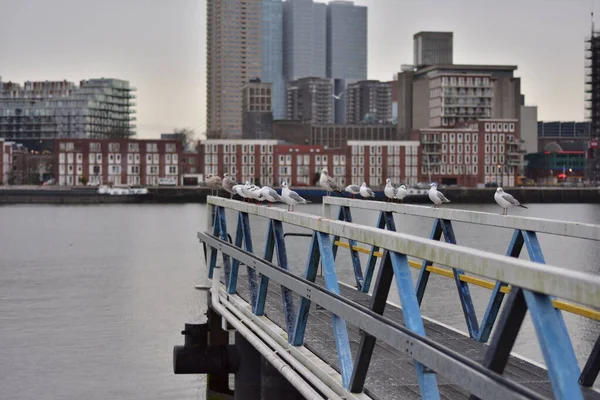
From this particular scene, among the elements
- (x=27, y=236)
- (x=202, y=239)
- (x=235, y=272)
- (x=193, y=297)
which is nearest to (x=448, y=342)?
(x=235, y=272)

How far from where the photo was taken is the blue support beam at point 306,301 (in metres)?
9.38

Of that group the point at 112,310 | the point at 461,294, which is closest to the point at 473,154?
the point at 112,310

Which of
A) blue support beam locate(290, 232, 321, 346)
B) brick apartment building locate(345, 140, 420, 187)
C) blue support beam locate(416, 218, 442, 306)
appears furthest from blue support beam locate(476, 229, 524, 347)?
brick apartment building locate(345, 140, 420, 187)

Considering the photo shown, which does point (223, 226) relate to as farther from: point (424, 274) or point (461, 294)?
point (461, 294)

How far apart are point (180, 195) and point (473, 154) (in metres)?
56.0

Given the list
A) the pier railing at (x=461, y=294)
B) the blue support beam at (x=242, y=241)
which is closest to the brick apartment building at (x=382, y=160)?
the blue support beam at (x=242, y=241)

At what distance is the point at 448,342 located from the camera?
1059 cm

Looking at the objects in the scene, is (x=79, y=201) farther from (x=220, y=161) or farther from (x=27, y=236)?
(x=27, y=236)

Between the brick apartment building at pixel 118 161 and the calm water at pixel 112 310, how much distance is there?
95562 mm

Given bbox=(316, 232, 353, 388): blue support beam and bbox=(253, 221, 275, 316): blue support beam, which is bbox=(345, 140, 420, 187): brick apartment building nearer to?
bbox=(253, 221, 275, 316): blue support beam

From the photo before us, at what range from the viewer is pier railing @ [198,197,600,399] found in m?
4.64

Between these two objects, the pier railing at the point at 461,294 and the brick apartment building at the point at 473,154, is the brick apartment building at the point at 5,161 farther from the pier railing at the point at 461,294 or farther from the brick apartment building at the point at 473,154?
the pier railing at the point at 461,294

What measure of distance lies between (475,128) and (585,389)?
6795 inches

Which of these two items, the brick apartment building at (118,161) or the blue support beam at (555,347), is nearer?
the blue support beam at (555,347)
